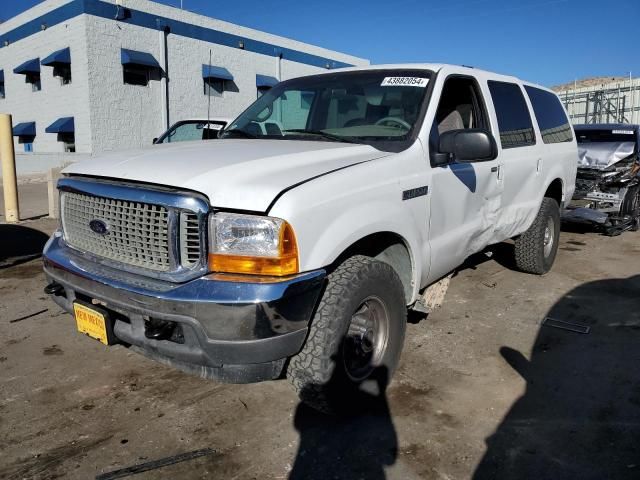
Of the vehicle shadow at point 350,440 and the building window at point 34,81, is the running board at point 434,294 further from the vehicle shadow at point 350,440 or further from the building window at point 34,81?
the building window at point 34,81

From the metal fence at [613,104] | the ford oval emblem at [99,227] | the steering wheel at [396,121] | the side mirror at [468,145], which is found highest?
the metal fence at [613,104]

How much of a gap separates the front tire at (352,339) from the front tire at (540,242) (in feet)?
9.26

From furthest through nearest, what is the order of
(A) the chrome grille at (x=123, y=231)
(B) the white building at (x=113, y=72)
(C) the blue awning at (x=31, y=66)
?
(C) the blue awning at (x=31, y=66) < (B) the white building at (x=113, y=72) < (A) the chrome grille at (x=123, y=231)

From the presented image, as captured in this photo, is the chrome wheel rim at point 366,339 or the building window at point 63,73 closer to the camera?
the chrome wheel rim at point 366,339

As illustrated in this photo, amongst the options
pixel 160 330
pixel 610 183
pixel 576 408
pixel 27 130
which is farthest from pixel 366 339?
pixel 27 130

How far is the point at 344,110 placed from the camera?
394 cm

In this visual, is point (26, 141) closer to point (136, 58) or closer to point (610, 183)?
point (136, 58)

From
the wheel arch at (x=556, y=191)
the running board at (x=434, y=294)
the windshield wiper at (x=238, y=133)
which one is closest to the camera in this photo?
the windshield wiper at (x=238, y=133)

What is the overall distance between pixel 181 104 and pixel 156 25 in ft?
9.35

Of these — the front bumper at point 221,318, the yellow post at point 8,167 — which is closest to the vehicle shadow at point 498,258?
the front bumper at point 221,318

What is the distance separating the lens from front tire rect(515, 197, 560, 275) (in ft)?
17.9

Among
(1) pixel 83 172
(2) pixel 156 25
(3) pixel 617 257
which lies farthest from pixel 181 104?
(1) pixel 83 172

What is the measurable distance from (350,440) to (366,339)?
55cm

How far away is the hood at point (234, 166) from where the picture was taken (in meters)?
2.43
